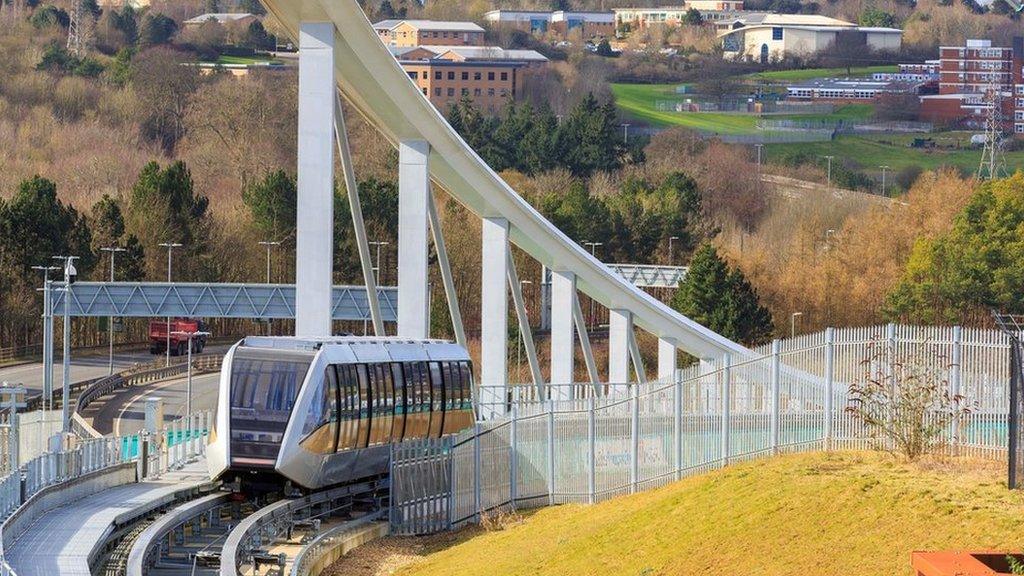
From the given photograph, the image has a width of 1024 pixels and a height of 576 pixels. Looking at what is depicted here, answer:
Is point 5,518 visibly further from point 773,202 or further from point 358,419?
point 773,202

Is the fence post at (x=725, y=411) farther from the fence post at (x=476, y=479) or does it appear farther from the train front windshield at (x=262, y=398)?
the train front windshield at (x=262, y=398)

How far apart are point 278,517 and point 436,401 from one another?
1036 cm

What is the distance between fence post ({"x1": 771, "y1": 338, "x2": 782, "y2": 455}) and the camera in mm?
30859

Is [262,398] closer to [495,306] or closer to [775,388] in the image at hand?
[775,388]

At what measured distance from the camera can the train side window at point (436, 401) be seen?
4191 centimetres

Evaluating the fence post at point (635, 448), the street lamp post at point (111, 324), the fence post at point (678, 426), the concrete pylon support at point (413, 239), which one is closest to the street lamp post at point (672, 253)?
the street lamp post at point (111, 324)

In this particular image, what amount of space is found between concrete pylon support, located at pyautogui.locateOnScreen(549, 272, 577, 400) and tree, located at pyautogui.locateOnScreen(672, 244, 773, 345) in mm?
32246

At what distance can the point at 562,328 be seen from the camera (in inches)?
2657

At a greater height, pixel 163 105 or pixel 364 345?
pixel 163 105

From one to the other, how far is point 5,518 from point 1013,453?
12462mm

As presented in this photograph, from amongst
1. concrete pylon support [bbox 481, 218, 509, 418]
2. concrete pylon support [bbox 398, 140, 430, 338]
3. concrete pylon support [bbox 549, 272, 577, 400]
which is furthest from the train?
concrete pylon support [bbox 549, 272, 577, 400]

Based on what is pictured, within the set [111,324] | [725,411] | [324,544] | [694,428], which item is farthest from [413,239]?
[111,324]

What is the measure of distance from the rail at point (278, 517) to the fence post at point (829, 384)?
25.4 feet

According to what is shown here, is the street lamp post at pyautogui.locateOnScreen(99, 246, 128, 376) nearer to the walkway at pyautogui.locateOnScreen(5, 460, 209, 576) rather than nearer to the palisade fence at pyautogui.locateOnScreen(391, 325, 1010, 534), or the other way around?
the walkway at pyautogui.locateOnScreen(5, 460, 209, 576)
